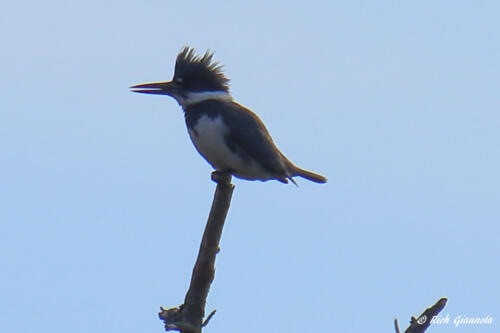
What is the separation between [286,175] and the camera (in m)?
8.94

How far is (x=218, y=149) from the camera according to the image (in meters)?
8.75

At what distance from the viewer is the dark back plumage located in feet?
32.2

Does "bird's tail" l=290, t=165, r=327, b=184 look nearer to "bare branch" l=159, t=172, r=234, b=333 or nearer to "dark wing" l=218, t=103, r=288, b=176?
"dark wing" l=218, t=103, r=288, b=176

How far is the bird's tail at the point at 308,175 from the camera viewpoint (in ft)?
31.8

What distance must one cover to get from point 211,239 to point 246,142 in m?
2.16

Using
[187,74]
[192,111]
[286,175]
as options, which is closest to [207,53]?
[187,74]

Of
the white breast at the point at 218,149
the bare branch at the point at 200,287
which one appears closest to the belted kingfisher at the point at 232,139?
the white breast at the point at 218,149

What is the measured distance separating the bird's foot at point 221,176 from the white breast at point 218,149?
0.16m

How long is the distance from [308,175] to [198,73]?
1.45 metres

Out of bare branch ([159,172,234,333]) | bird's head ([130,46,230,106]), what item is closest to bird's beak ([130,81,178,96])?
bird's head ([130,46,230,106])
